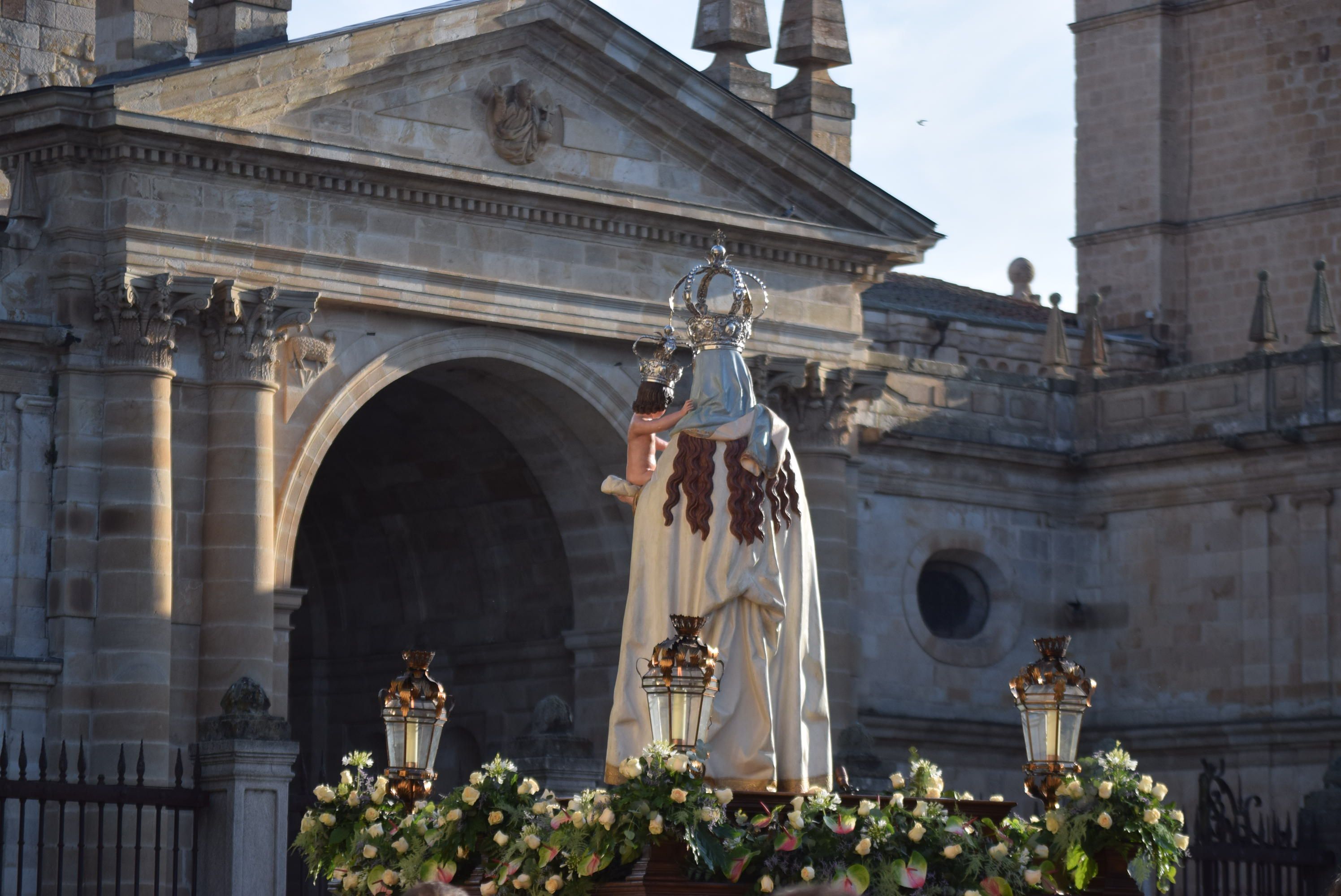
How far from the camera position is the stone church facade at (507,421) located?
91.0ft

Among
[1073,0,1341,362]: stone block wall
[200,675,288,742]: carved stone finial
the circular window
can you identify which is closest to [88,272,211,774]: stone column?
[200,675,288,742]: carved stone finial

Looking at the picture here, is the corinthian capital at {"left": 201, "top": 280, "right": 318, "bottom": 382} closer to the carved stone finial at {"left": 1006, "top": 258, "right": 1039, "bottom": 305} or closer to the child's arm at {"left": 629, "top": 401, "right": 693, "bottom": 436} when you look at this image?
the child's arm at {"left": 629, "top": 401, "right": 693, "bottom": 436}

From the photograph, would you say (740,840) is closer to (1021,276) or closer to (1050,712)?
(1050,712)

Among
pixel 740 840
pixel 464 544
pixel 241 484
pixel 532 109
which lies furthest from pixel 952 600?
pixel 740 840

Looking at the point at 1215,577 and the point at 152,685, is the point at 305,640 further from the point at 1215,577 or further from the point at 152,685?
the point at 1215,577

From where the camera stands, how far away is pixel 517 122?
30.2 m

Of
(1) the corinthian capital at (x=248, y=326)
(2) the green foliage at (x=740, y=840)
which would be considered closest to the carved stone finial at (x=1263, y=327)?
(1) the corinthian capital at (x=248, y=326)

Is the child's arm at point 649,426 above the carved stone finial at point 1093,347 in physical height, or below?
below

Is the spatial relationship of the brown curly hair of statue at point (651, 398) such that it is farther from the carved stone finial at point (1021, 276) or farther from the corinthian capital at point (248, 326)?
the carved stone finial at point (1021, 276)

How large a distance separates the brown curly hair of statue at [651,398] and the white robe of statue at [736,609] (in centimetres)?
29

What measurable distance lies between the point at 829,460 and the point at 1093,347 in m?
7.56

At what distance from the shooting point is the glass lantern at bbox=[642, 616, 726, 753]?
48.3 ft

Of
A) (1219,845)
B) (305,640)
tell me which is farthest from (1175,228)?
(1219,845)

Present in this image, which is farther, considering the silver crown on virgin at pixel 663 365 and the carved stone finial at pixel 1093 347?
the carved stone finial at pixel 1093 347
